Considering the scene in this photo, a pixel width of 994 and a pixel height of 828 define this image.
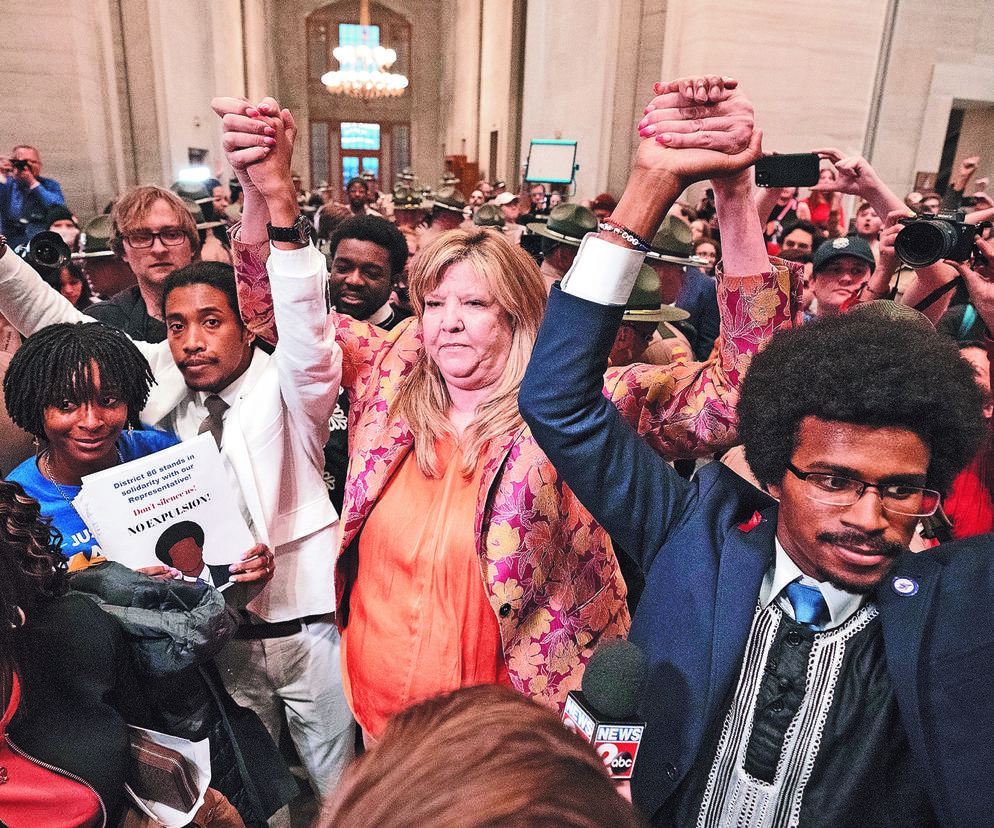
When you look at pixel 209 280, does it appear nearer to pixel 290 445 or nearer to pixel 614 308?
pixel 290 445

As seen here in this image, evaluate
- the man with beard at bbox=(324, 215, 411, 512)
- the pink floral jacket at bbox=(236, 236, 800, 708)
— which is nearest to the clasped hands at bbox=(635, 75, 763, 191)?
the pink floral jacket at bbox=(236, 236, 800, 708)

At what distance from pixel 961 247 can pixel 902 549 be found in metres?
1.55

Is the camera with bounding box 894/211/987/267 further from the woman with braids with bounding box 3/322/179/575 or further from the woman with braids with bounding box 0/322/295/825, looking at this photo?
the woman with braids with bounding box 3/322/179/575

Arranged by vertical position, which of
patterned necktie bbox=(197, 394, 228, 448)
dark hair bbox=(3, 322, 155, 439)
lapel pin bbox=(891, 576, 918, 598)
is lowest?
patterned necktie bbox=(197, 394, 228, 448)

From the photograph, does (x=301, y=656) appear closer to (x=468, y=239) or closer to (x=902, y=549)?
(x=468, y=239)

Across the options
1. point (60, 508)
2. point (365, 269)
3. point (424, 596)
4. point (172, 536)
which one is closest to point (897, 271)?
point (424, 596)

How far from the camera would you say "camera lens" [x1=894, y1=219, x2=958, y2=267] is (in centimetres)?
219

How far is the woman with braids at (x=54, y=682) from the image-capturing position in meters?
1.16

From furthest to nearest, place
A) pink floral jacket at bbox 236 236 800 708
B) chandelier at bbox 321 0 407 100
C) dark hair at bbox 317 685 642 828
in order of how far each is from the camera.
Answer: chandelier at bbox 321 0 407 100 → pink floral jacket at bbox 236 236 800 708 → dark hair at bbox 317 685 642 828

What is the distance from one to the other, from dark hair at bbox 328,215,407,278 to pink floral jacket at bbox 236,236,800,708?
1.49m

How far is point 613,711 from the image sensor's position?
848mm

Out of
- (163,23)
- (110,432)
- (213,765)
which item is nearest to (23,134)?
(163,23)

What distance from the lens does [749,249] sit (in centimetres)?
135

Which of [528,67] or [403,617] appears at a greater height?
[528,67]
